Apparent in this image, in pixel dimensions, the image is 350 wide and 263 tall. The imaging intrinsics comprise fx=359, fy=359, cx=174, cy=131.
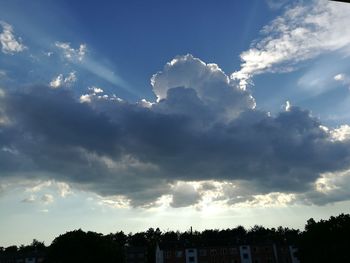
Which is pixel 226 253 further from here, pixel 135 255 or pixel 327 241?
pixel 327 241

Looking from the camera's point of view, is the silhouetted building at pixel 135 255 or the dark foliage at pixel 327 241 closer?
the dark foliage at pixel 327 241

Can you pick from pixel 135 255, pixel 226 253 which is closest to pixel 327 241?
pixel 226 253

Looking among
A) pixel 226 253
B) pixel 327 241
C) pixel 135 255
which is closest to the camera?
pixel 327 241

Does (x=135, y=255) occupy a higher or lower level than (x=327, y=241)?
higher

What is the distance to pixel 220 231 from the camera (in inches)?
7259

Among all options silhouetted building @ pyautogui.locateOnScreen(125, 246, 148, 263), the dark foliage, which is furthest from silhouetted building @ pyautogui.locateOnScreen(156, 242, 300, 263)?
the dark foliage

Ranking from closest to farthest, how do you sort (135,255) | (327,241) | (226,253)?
(327,241)
(226,253)
(135,255)

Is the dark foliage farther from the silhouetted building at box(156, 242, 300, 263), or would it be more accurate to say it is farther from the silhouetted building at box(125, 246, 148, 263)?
the silhouetted building at box(125, 246, 148, 263)

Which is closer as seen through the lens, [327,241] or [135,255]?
[327,241]

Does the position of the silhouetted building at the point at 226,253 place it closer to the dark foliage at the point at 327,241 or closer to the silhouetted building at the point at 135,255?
the silhouetted building at the point at 135,255

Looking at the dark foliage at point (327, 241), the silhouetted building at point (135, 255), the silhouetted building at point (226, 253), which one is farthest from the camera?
the silhouetted building at point (135, 255)

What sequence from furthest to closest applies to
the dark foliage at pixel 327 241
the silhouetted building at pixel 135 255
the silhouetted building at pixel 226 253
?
the silhouetted building at pixel 135 255, the silhouetted building at pixel 226 253, the dark foliage at pixel 327 241

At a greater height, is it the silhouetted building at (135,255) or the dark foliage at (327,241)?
the silhouetted building at (135,255)

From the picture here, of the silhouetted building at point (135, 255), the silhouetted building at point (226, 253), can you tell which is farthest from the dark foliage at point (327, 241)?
the silhouetted building at point (135, 255)
